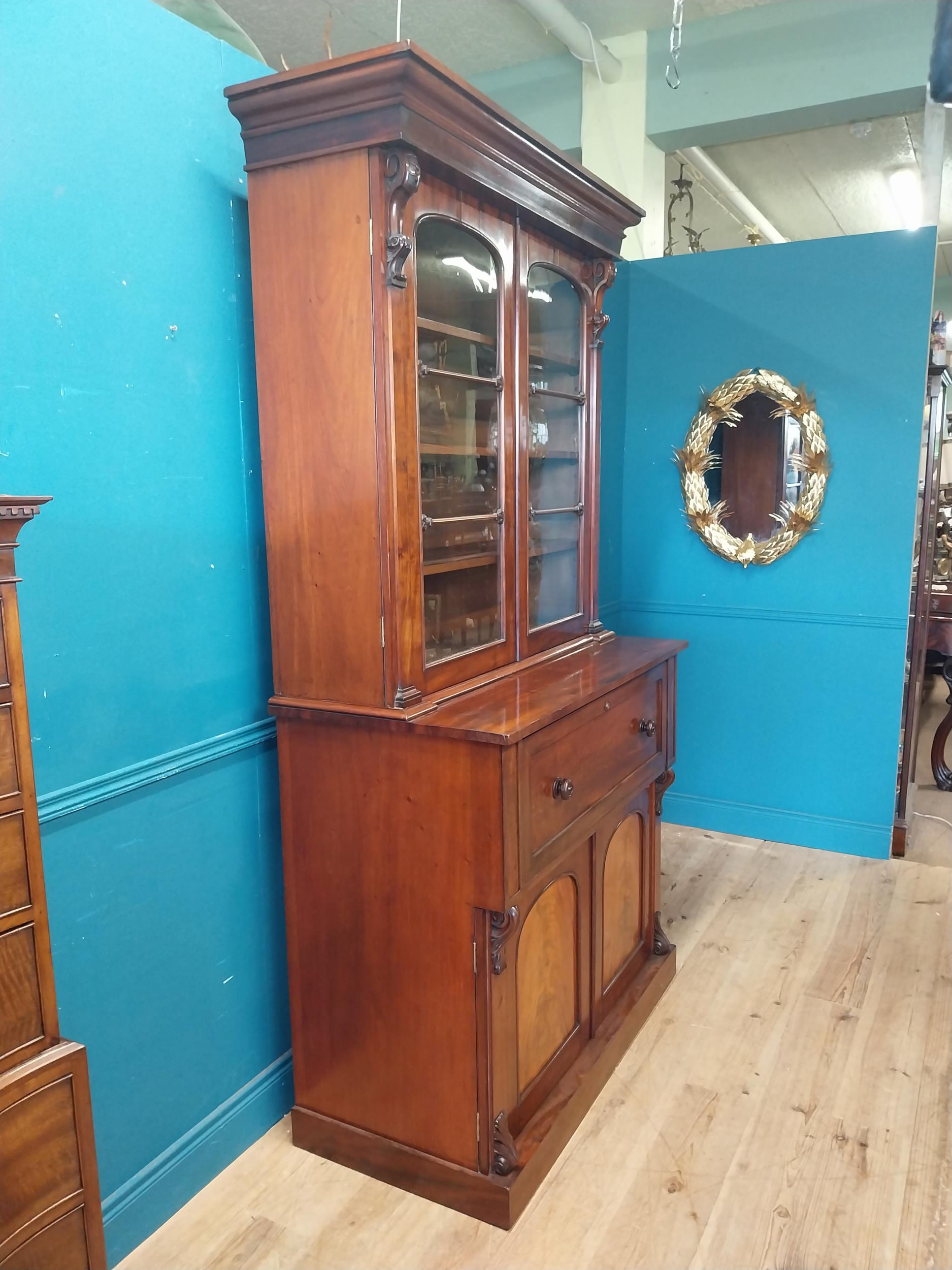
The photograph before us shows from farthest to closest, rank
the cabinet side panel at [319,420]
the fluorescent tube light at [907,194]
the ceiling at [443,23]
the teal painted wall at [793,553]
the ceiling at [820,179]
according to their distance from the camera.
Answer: the fluorescent tube light at [907,194]
the ceiling at [820,179]
the ceiling at [443,23]
the teal painted wall at [793,553]
the cabinet side panel at [319,420]

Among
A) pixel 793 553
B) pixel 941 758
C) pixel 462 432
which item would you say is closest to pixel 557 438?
pixel 462 432

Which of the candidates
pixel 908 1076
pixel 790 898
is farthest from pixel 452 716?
pixel 790 898

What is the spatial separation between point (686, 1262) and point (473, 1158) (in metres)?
0.43

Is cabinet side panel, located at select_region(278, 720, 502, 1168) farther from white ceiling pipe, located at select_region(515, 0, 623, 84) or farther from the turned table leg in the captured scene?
the turned table leg

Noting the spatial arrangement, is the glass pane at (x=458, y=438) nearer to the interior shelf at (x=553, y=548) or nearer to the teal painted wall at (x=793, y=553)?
the interior shelf at (x=553, y=548)

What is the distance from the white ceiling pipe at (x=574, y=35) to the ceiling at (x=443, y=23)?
65 mm

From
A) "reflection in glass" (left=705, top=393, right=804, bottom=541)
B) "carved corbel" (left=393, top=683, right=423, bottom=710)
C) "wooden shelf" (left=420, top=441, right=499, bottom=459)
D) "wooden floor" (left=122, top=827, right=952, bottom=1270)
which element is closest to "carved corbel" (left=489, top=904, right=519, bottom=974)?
"carved corbel" (left=393, top=683, right=423, bottom=710)

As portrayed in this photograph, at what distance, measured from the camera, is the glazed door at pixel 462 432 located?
1.74 m

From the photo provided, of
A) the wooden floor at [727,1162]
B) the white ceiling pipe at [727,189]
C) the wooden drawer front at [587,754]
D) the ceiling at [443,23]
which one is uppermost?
the ceiling at [443,23]

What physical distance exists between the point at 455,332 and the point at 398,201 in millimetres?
300

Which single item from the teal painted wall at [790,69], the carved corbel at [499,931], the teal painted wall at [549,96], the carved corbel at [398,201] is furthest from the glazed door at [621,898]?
the teal painted wall at [549,96]

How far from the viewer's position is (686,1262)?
Result: 1.72 metres

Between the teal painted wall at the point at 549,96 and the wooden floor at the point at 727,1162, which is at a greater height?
the teal painted wall at the point at 549,96

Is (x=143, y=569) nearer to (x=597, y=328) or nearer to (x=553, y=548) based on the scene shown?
(x=553, y=548)
